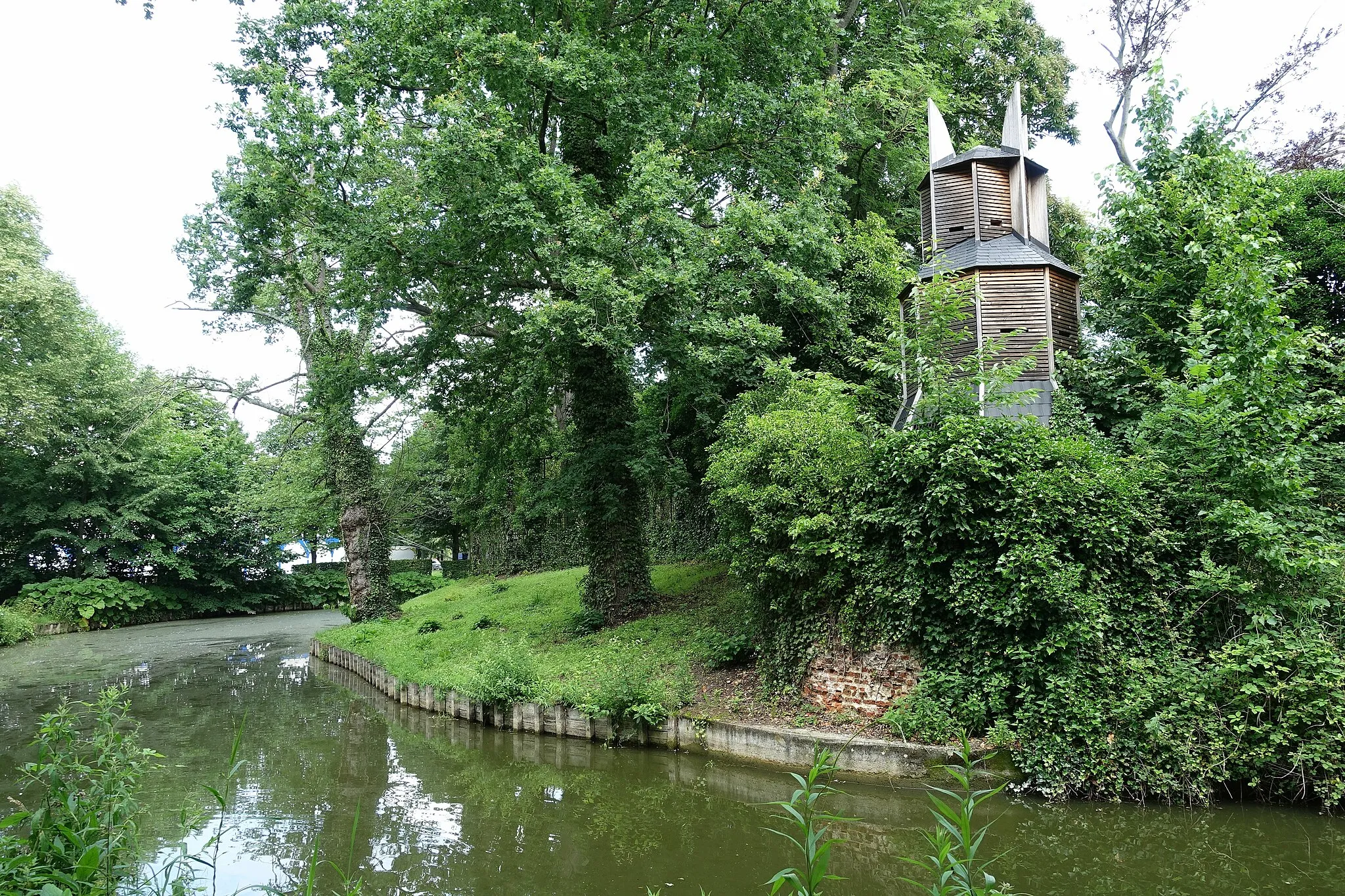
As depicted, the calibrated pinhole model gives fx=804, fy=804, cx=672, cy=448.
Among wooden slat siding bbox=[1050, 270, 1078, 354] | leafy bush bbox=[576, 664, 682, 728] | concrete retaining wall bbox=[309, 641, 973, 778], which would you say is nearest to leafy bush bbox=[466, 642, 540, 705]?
concrete retaining wall bbox=[309, 641, 973, 778]

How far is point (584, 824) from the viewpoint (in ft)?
22.7

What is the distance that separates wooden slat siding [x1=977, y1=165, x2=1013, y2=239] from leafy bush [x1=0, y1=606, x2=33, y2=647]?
27700mm

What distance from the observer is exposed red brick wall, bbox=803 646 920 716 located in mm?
8523

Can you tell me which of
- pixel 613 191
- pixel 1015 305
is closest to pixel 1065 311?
pixel 1015 305

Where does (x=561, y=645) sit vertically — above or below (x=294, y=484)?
below

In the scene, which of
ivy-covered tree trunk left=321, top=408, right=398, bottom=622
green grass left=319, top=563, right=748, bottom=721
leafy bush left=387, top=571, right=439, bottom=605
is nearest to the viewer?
green grass left=319, top=563, right=748, bottom=721

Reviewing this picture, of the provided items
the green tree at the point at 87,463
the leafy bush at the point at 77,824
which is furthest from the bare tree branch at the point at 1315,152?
the green tree at the point at 87,463

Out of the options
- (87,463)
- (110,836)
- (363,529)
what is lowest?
(110,836)

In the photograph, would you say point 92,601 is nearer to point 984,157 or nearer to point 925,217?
point 925,217

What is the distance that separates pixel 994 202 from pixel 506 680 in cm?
1014

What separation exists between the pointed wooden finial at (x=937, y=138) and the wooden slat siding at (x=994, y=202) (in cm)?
95

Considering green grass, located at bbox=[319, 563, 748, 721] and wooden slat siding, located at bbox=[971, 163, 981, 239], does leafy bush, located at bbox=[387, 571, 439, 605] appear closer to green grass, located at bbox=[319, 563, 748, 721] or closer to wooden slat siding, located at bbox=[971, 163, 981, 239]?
green grass, located at bbox=[319, 563, 748, 721]

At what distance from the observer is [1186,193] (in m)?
10.6

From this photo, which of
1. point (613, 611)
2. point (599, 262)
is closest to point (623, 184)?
point (599, 262)
